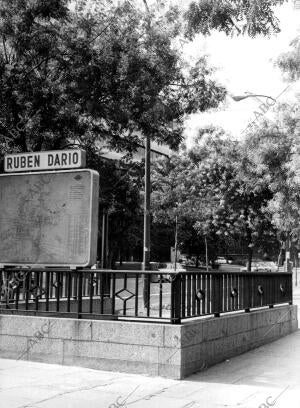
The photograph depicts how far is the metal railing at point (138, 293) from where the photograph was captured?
7809 millimetres

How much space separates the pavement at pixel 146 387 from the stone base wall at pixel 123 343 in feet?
0.44

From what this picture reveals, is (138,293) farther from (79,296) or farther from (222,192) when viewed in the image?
(222,192)

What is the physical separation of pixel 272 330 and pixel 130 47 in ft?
20.1

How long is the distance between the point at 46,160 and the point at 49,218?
0.91m

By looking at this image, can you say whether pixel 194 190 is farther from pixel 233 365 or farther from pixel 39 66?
pixel 233 365

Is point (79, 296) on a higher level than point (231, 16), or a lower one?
lower

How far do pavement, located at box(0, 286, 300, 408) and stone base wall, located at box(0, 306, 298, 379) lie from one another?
13cm

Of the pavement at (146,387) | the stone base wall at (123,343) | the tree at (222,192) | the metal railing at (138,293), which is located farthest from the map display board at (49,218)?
the tree at (222,192)

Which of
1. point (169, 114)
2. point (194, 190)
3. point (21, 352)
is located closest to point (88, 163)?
point (169, 114)

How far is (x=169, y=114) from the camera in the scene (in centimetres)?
1183

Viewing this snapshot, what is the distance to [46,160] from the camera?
29.2 ft

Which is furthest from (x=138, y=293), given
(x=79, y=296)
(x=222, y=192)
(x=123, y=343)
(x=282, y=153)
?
(x=222, y=192)

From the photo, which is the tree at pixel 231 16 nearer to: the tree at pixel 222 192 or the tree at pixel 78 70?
the tree at pixel 78 70

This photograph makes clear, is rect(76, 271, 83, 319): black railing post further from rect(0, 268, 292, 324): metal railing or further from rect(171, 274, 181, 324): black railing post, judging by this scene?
rect(171, 274, 181, 324): black railing post
